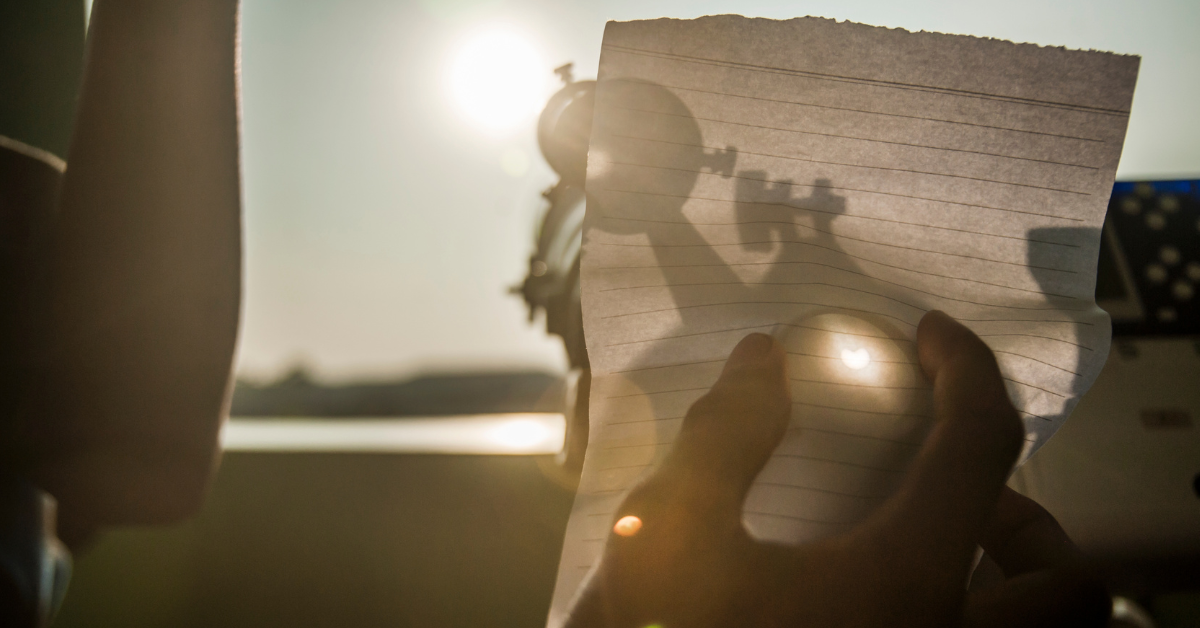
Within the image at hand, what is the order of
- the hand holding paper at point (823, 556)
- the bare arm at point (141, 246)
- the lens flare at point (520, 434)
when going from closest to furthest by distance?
the hand holding paper at point (823, 556) < the bare arm at point (141, 246) < the lens flare at point (520, 434)

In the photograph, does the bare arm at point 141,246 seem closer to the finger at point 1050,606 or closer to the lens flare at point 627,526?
the lens flare at point 627,526

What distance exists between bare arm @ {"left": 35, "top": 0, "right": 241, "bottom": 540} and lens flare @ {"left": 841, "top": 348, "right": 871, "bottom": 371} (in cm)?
43

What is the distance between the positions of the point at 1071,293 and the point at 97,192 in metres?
0.60

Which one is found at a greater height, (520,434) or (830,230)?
(830,230)

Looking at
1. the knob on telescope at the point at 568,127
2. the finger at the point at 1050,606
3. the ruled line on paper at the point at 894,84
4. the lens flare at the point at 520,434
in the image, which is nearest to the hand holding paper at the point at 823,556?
the finger at the point at 1050,606

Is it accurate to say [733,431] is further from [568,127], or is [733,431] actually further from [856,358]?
[568,127]

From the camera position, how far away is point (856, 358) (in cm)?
24

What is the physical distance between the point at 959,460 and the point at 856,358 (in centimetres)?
7

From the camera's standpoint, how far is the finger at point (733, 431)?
18 cm

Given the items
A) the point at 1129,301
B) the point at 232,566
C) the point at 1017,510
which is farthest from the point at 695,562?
the point at 232,566

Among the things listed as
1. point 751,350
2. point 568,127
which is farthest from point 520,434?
point 751,350

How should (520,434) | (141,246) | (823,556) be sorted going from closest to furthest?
(823,556) → (141,246) → (520,434)

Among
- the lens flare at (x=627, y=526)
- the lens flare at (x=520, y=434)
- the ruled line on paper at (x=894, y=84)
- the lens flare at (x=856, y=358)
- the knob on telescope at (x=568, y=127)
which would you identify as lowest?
the lens flare at (x=520, y=434)

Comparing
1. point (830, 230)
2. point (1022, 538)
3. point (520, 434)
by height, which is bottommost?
point (520, 434)
